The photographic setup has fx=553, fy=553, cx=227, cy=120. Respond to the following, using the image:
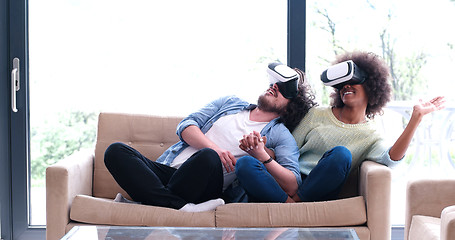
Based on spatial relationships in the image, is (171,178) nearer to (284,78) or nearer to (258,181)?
(258,181)

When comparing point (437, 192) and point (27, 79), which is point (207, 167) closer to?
point (437, 192)

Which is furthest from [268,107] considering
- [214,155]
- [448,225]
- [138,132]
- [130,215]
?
[448,225]

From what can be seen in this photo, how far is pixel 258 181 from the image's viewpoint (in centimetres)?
248

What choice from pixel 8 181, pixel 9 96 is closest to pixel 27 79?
pixel 9 96

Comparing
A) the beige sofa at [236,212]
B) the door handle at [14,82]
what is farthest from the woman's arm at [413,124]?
the door handle at [14,82]

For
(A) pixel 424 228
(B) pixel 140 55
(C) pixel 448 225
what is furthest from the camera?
(B) pixel 140 55

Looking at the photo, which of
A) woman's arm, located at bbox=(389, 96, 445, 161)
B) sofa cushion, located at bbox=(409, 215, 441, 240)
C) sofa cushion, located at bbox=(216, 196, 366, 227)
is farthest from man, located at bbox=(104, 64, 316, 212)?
sofa cushion, located at bbox=(409, 215, 441, 240)

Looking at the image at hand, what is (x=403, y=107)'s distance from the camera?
353 centimetres

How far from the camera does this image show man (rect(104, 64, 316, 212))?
2516mm

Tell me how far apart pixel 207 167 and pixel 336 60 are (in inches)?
35.7

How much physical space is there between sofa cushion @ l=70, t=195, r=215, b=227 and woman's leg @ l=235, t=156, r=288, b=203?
8.4 inches

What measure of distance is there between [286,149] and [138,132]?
32.0 inches

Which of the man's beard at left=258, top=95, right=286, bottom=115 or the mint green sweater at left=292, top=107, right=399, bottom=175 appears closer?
the mint green sweater at left=292, top=107, right=399, bottom=175

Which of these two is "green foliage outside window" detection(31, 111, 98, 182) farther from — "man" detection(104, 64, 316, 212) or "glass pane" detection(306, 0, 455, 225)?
"glass pane" detection(306, 0, 455, 225)
